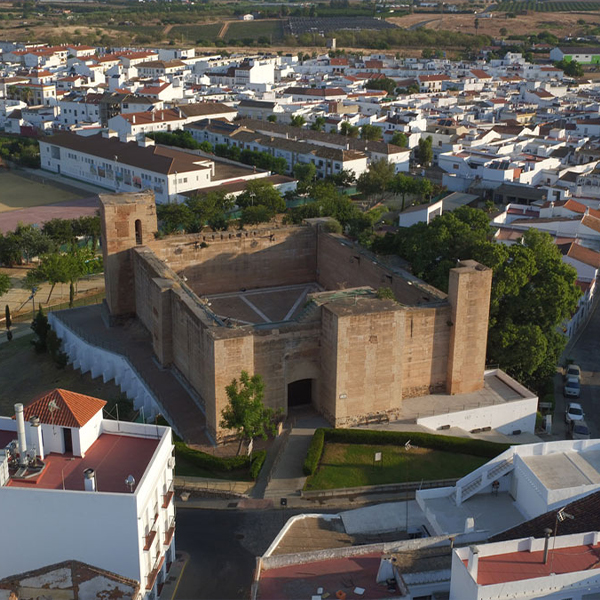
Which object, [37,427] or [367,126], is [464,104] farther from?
[37,427]

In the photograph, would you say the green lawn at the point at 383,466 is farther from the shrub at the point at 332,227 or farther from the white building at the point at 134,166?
the white building at the point at 134,166

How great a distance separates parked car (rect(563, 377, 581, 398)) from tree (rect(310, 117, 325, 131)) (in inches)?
2220

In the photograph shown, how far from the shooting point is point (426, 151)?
261 ft

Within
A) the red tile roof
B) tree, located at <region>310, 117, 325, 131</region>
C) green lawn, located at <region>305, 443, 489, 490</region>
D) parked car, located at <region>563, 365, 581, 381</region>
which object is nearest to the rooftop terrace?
the red tile roof

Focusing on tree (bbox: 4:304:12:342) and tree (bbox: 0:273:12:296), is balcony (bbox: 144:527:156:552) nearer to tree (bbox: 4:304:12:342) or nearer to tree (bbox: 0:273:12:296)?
tree (bbox: 4:304:12:342)

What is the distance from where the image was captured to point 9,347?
4241 cm

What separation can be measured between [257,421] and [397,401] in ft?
18.9

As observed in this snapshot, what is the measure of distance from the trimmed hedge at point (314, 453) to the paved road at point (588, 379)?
403 inches

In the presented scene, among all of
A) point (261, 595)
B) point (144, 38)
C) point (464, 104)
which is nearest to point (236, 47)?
point (144, 38)

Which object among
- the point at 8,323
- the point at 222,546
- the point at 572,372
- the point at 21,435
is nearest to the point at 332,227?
the point at 572,372

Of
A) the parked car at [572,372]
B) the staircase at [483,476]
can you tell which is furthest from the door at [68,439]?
the parked car at [572,372]

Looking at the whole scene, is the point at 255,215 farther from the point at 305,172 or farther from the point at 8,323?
the point at 8,323

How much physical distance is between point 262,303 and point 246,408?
44.2 ft

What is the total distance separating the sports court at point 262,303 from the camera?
132 ft
